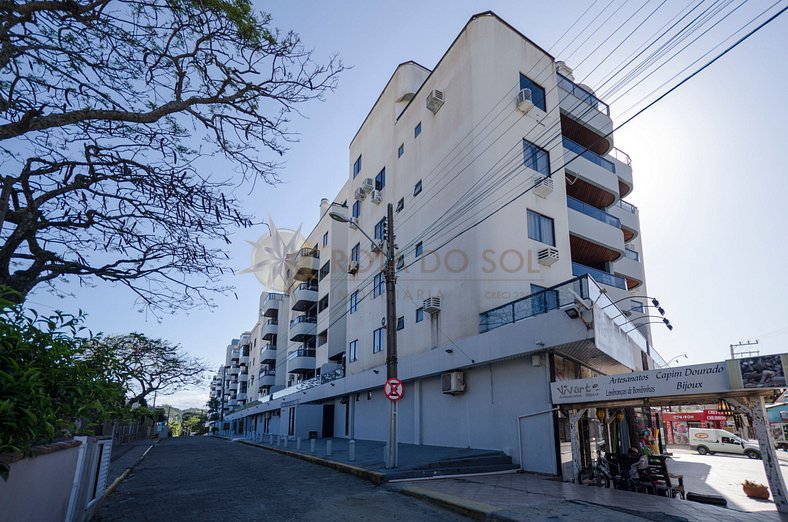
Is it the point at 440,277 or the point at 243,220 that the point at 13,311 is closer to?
the point at 243,220

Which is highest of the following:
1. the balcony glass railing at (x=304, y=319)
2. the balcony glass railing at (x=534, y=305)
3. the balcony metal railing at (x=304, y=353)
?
the balcony glass railing at (x=304, y=319)

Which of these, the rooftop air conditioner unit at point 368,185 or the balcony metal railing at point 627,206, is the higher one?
the rooftop air conditioner unit at point 368,185

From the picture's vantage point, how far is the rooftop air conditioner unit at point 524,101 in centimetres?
2055

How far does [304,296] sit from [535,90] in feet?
99.4

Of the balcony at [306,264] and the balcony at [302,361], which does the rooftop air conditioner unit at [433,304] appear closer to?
the balcony at [302,361]

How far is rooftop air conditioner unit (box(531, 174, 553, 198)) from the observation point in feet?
65.6

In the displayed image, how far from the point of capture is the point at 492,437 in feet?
53.8

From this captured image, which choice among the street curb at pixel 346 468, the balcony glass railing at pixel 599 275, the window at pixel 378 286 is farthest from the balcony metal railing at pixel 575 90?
the street curb at pixel 346 468

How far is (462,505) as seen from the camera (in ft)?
29.7

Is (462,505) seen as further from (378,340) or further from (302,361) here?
(302,361)

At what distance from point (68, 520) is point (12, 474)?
9.64 feet

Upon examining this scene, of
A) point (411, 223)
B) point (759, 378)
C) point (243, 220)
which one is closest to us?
point (243, 220)

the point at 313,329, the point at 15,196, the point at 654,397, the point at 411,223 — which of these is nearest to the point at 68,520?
the point at 15,196

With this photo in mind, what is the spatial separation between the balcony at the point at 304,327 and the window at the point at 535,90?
102 ft
